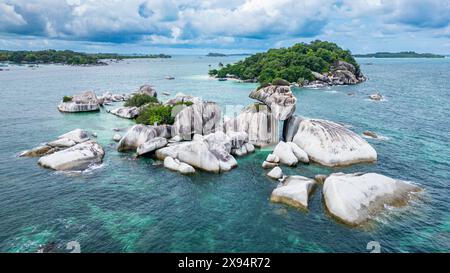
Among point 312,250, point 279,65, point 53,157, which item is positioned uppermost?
point 279,65

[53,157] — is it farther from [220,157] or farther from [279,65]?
[279,65]

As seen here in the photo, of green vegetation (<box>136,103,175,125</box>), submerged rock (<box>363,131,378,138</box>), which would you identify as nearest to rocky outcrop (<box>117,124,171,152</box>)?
green vegetation (<box>136,103,175,125</box>)

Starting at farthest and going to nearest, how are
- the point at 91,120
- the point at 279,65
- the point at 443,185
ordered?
the point at 279,65 → the point at 91,120 → the point at 443,185

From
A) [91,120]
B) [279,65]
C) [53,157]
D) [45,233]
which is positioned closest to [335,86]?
[279,65]

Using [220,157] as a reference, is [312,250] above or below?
below

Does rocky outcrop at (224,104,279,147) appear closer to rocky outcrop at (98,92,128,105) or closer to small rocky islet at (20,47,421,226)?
small rocky islet at (20,47,421,226)

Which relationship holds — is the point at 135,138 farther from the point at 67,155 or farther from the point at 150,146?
the point at 67,155
